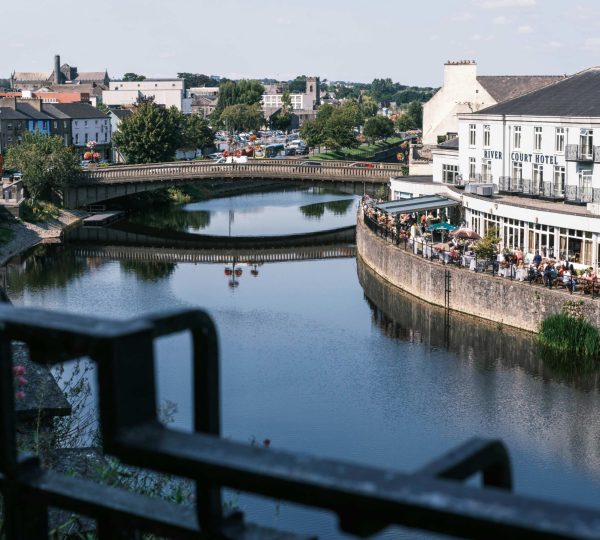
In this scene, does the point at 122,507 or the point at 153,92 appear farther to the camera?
the point at 153,92

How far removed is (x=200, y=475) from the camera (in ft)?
9.29

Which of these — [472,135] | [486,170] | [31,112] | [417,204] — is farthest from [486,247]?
[31,112]

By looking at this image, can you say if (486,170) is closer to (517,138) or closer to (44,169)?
(517,138)

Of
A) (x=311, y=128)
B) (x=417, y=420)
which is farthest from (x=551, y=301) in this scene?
(x=311, y=128)

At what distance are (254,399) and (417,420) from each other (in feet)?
15.4

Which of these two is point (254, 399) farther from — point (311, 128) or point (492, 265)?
point (311, 128)

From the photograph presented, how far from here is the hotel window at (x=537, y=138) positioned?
47.9 metres

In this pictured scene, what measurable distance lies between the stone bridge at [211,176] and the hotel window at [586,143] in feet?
88.4

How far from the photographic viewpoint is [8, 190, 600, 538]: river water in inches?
990

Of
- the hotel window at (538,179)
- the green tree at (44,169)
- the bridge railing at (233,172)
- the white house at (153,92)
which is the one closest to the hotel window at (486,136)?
the hotel window at (538,179)

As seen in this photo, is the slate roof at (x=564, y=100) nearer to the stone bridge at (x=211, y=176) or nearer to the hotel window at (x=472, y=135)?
the hotel window at (x=472, y=135)

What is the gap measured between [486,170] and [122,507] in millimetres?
Result: 50781

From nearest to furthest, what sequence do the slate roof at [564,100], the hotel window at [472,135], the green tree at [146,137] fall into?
the slate roof at [564,100]
the hotel window at [472,135]
the green tree at [146,137]

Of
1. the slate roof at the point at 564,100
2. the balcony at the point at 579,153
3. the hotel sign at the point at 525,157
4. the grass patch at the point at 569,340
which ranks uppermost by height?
the slate roof at the point at 564,100
